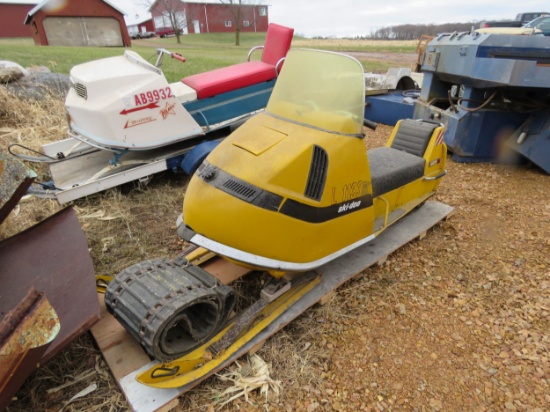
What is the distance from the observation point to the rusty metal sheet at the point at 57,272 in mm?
1988

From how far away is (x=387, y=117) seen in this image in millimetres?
6727

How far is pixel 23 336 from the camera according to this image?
1.40 m

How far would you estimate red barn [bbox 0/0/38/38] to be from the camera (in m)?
32.2

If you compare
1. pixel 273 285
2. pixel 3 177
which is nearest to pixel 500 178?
pixel 273 285

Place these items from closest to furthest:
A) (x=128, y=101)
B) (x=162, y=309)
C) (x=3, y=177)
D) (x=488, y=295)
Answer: (x=162, y=309) < (x=3, y=177) < (x=488, y=295) < (x=128, y=101)

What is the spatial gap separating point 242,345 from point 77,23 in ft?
109

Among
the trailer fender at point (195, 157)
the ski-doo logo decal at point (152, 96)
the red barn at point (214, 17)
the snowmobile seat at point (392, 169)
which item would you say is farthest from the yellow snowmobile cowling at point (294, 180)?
the red barn at point (214, 17)

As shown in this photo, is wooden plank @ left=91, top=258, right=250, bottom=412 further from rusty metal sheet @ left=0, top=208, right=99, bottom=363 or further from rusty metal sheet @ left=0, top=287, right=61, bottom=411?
rusty metal sheet @ left=0, top=287, right=61, bottom=411

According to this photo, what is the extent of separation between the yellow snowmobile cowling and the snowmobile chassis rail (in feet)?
1.11

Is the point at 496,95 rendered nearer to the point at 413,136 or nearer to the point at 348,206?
the point at 413,136

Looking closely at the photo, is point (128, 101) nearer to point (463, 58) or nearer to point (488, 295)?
point (488, 295)

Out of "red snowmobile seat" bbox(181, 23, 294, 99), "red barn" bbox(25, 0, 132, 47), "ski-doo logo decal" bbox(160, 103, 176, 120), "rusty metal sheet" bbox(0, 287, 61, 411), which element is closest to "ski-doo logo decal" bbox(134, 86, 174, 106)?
"ski-doo logo decal" bbox(160, 103, 176, 120)

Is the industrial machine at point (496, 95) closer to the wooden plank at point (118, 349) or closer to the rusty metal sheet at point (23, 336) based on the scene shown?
the wooden plank at point (118, 349)

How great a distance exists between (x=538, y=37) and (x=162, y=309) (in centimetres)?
466
